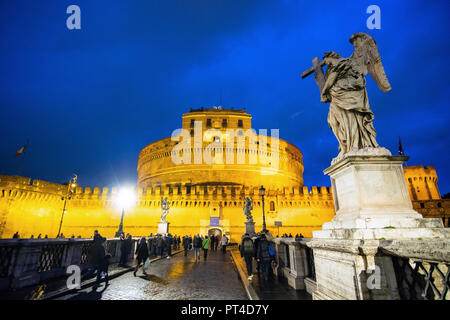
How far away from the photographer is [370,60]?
343cm

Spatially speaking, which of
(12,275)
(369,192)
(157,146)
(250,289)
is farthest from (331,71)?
(157,146)

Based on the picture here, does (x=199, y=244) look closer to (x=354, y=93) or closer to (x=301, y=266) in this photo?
(x=301, y=266)

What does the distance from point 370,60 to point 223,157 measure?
3541cm

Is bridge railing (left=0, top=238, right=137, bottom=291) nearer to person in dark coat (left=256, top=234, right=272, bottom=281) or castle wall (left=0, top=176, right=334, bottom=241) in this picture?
person in dark coat (left=256, top=234, right=272, bottom=281)

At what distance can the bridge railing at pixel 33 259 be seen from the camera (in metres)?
5.10

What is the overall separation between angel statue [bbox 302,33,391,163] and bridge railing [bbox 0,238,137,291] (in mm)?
7516

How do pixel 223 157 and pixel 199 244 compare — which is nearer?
pixel 199 244

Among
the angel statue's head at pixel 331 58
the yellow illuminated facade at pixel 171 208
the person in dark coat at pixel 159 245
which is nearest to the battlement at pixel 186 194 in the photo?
the yellow illuminated facade at pixel 171 208

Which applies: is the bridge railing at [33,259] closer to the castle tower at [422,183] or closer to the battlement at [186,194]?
the battlement at [186,194]

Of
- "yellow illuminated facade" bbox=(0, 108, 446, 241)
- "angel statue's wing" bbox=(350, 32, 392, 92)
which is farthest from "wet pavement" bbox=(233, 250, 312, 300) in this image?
"yellow illuminated facade" bbox=(0, 108, 446, 241)

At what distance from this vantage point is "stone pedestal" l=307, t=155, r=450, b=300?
2119 mm

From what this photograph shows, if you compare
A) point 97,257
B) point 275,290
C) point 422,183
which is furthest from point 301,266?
point 422,183

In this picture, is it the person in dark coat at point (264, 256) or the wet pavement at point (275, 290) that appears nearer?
the wet pavement at point (275, 290)
